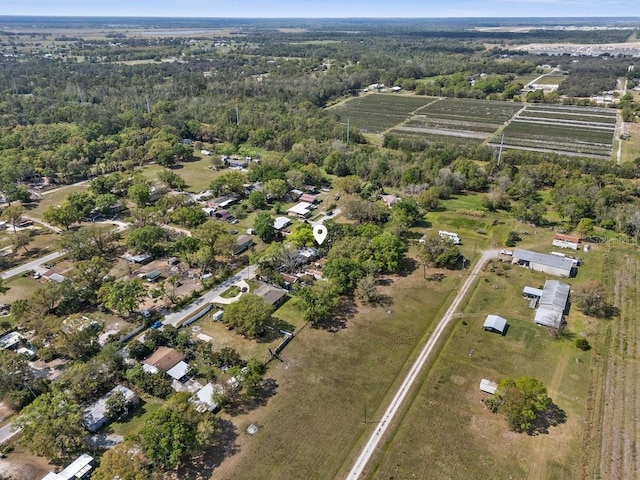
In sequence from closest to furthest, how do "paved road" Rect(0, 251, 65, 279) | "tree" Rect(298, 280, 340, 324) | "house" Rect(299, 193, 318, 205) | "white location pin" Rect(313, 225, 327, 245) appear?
"tree" Rect(298, 280, 340, 324) → "paved road" Rect(0, 251, 65, 279) → "white location pin" Rect(313, 225, 327, 245) → "house" Rect(299, 193, 318, 205)

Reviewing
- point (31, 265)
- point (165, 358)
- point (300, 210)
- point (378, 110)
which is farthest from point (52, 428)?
point (378, 110)

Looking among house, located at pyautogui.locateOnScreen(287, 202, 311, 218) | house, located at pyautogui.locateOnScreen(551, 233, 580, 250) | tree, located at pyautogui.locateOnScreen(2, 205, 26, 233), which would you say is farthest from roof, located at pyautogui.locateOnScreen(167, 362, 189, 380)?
house, located at pyautogui.locateOnScreen(551, 233, 580, 250)

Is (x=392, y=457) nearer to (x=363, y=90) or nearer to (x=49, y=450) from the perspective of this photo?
(x=49, y=450)

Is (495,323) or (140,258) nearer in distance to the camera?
(495,323)

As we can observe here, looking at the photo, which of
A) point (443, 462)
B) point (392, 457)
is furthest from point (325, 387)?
point (443, 462)

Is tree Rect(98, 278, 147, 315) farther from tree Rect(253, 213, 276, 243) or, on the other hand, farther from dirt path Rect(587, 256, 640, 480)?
dirt path Rect(587, 256, 640, 480)

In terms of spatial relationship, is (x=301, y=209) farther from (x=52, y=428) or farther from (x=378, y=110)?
(x=378, y=110)
